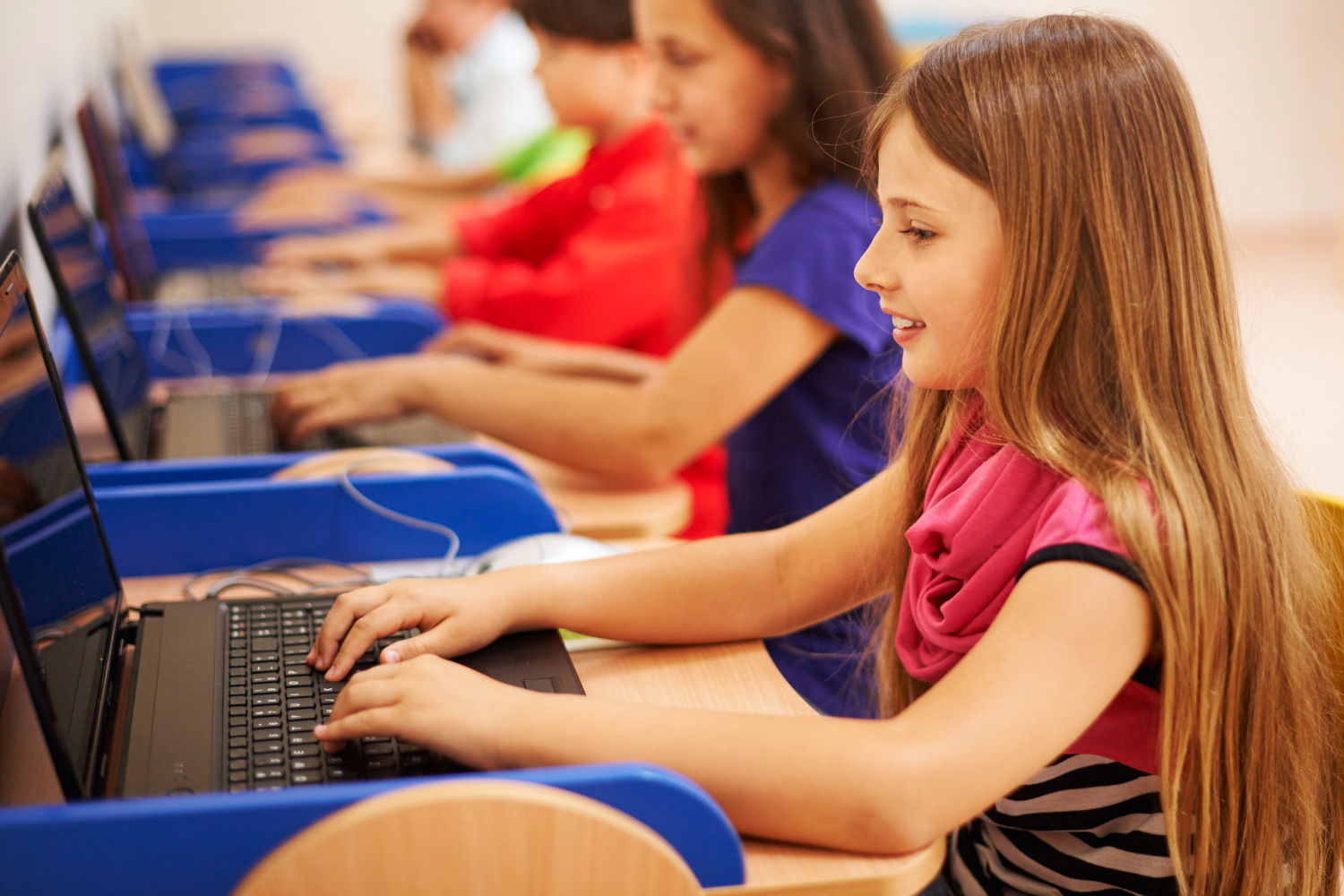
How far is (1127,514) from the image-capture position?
2.16 ft

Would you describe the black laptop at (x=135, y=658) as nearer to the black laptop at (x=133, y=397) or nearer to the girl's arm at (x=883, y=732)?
the girl's arm at (x=883, y=732)

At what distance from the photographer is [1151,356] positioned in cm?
72

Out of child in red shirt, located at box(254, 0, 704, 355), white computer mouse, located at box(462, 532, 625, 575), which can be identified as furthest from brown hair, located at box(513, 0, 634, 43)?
white computer mouse, located at box(462, 532, 625, 575)

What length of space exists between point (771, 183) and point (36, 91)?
1.08 metres

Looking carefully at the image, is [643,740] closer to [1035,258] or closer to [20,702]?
[1035,258]

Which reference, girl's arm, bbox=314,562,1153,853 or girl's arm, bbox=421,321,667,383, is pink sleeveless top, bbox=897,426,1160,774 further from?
girl's arm, bbox=421,321,667,383

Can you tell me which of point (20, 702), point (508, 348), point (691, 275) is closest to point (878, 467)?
point (691, 275)

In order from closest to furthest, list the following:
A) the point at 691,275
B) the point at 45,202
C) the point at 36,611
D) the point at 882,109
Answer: the point at 36,611
the point at 882,109
the point at 45,202
the point at 691,275

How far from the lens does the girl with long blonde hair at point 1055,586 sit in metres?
0.65

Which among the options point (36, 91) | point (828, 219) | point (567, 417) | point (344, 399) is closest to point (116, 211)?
point (36, 91)

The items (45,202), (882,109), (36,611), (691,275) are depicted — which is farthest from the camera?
(691,275)

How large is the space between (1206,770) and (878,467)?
603 mm

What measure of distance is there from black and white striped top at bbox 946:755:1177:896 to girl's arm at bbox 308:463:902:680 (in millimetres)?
190

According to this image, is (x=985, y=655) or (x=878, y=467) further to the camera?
(x=878, y=467)
